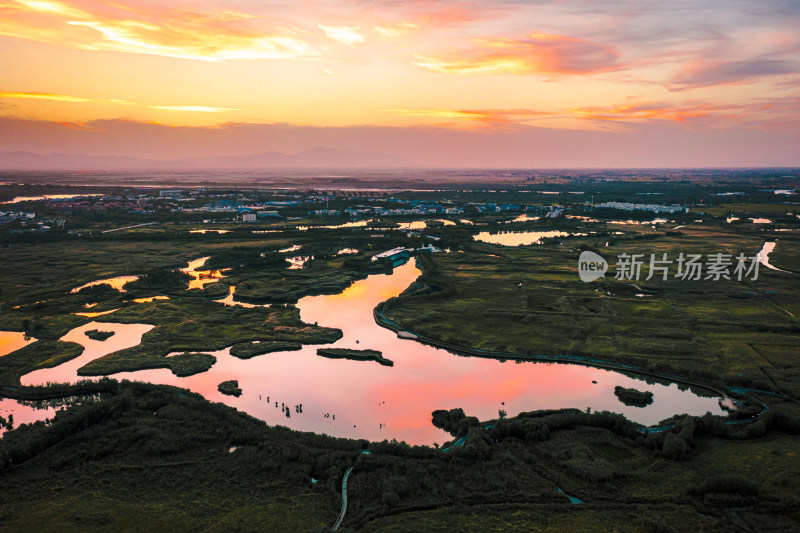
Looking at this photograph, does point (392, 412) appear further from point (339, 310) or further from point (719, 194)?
point (719, 194)

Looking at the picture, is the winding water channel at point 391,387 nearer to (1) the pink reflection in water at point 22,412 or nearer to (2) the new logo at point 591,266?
(1) the pink reflection in water at point 22,412

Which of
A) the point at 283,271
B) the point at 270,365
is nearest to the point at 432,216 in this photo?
the point at 283,271

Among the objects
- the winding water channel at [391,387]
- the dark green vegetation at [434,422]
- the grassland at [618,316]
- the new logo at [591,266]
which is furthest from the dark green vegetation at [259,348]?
the new logo at [591,266]

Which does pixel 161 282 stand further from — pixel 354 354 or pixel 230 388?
pixel 354 354

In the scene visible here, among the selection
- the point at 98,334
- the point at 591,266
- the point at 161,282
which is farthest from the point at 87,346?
the point at 591,266

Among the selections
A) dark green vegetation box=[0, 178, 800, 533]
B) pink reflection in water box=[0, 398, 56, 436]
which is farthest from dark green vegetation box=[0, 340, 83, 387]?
pink reflection in water box=[0, 398, 56, 436]
